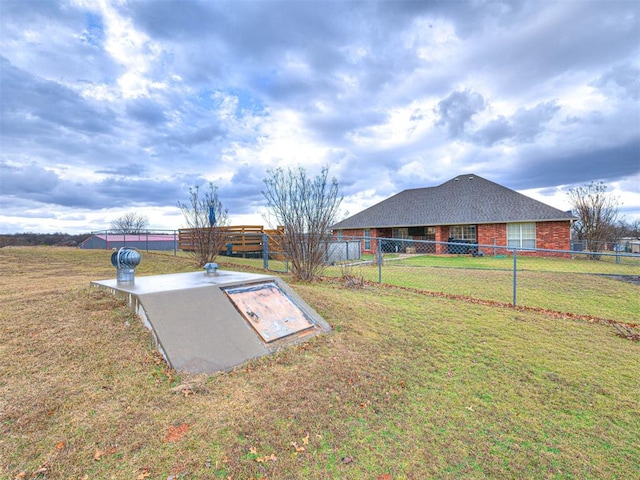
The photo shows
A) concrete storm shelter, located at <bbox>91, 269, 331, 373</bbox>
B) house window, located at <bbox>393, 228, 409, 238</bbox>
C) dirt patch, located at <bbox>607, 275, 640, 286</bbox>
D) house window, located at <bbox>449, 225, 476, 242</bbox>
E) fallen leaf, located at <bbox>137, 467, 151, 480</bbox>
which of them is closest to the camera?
fallen leaf, located at <bbox>137, 467, 151, 480</bbox>

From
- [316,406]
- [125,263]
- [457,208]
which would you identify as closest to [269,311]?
[316,406]

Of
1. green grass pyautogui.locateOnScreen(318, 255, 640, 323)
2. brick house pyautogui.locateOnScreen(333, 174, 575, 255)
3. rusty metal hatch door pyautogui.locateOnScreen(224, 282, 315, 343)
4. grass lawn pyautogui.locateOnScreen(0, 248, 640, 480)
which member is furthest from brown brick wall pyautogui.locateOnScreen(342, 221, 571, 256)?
grass lawn pyautogui.locateOnScreen(0, 248, 640, 480)

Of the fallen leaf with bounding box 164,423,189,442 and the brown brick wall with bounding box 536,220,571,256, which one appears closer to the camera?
the fallen leaf with bounding box 164,423,189,442

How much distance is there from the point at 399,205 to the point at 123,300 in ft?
77.0

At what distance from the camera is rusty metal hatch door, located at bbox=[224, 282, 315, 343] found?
14.9 ft

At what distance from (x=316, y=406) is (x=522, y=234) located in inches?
→ 834

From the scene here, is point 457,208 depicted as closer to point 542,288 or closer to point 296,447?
point 542,288

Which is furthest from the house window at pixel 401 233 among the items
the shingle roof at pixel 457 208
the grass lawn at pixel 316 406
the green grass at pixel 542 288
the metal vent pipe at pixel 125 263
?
the metal vent pipe at pixel 125 263

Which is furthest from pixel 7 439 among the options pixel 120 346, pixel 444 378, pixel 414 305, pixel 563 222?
pixel 563 222

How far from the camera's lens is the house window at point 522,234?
20.2 meters

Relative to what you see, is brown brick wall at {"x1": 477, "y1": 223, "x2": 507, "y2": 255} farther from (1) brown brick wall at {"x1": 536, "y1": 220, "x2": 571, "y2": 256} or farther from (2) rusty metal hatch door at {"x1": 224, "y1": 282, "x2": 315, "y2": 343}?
(2) rusty metal hatch door at {"x1": 224, "y1": 282, "x2": 315, "y2": 343}

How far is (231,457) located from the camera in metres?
2.44

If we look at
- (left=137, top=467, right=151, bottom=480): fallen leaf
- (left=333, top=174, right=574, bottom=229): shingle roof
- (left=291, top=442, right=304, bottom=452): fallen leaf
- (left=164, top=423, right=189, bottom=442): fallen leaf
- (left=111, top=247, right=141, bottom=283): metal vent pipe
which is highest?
(left=333, top=174, right=574, bottom=229): shingle roof

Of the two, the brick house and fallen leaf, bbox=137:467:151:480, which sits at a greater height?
the brick house
